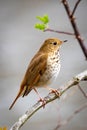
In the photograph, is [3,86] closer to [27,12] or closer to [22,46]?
[22,46]

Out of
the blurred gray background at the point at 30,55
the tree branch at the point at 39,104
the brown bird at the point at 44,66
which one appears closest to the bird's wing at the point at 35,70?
the brown bird at the point at 44,66

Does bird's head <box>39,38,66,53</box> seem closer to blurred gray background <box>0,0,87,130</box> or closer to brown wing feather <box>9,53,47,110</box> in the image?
brown wing feather <box>9,53,47,110</box>

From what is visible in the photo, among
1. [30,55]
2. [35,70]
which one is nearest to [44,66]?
[35,70]

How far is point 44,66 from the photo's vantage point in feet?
8.26

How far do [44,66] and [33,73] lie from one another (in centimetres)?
28

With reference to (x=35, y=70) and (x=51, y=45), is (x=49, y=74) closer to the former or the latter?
(x=51, y=45)

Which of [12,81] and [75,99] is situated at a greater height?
[12,81]

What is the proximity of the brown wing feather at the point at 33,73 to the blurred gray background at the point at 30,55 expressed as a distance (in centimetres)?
199

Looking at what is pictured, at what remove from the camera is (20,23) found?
6477 mm

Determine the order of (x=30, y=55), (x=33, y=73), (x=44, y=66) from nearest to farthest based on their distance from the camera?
1. (x=33, y=73)
2. (x=44, y=66)
3. (x=30, y=55)

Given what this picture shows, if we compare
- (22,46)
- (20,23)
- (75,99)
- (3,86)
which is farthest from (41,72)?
(20,23)

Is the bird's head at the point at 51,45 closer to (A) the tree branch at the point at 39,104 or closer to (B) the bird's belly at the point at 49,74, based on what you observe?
(B) the bird's belly at the point at 49,74

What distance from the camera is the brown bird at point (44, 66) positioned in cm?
224

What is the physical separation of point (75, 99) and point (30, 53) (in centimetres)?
106
